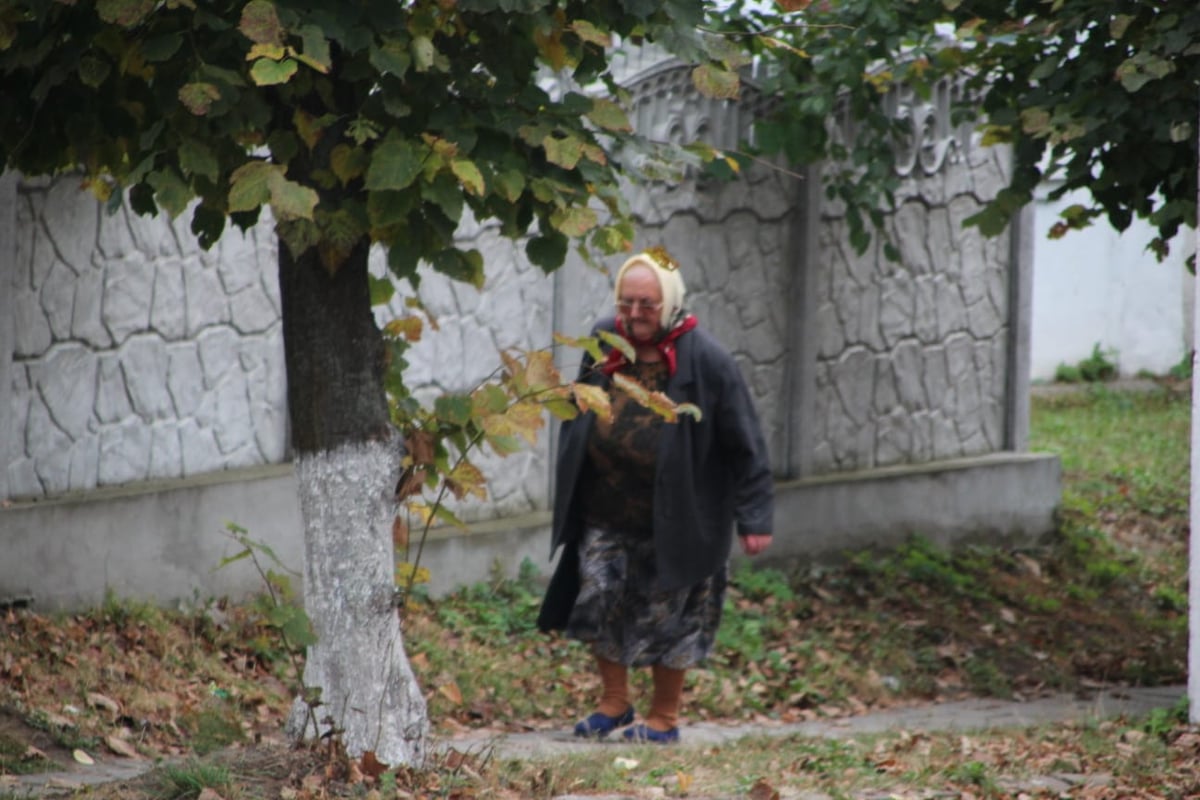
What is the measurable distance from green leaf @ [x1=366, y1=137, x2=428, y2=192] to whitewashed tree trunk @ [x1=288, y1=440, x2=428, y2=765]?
897 mm

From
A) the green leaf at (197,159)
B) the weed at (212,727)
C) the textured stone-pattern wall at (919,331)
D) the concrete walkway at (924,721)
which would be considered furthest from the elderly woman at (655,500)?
the textured stone-pattern wall at (919,331)

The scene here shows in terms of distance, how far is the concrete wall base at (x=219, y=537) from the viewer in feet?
21.9

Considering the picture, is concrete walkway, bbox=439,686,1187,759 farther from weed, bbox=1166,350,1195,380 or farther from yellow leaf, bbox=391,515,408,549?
weed, bbox=1166,350,1195,380

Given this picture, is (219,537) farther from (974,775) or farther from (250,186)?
(250,186)

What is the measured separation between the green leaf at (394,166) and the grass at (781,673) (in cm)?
158

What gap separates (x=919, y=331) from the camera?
10.5 m

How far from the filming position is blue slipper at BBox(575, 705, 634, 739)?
6.65 meters

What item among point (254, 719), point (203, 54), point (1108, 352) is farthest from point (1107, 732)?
point (1108, 352)

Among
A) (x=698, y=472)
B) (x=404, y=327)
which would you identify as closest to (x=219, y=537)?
(x=698, y=472)

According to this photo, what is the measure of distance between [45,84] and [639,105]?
16.2 ft

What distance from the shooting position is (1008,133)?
7574mm

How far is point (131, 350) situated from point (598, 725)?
2.44 meters

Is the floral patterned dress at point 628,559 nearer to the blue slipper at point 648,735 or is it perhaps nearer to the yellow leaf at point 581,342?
the blue slipper at point 648,735

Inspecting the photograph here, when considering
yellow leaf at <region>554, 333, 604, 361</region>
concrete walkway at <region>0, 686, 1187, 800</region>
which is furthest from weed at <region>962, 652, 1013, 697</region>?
yellow leaf at <region>554, 333, 604, 361</region>
